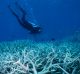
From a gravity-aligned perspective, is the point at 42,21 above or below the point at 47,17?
below

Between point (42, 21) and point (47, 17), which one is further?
point (47, 17)

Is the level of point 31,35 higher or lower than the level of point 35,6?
lower

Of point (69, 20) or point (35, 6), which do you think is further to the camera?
point (35, 6)

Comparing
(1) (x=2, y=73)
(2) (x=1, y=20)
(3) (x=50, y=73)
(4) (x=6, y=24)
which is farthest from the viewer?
(4) (x=6, y=24)

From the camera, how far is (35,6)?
1253 inches

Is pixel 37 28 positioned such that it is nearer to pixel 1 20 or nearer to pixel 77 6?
pixel 77 6


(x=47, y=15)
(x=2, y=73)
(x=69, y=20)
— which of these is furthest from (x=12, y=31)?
(x=2, y=73)

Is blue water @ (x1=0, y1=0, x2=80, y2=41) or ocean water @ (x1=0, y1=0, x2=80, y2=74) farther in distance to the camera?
blue water @ (x1=0, y1=0, x2=80, y2=41)

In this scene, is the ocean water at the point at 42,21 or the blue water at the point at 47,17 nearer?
the ocean water at the point at 42,21

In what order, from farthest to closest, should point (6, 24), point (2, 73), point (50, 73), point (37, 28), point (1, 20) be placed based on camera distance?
point (6, 24) → point (1, 20) → point (37, 28) → point (2, 73) → point (50, 73)

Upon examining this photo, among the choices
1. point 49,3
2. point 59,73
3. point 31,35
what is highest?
point 49,3

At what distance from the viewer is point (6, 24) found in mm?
30609

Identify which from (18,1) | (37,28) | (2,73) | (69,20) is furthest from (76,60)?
(69,20)

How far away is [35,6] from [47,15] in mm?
3540
